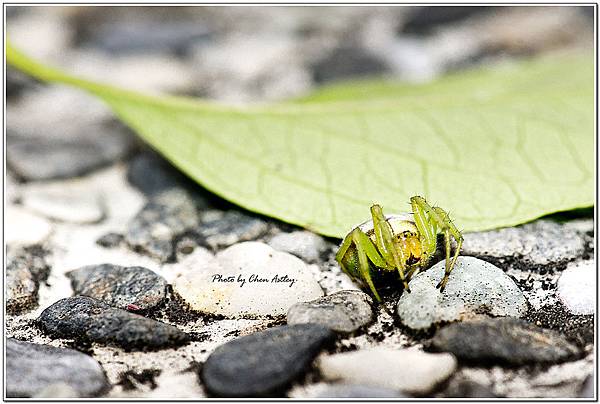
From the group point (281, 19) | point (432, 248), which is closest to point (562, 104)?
point (432, 248)

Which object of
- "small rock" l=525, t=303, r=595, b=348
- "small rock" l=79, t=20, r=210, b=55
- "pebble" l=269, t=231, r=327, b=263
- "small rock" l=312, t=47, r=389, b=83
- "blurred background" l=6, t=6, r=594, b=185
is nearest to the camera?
"small rock" l=525, t=303, r=595, b=348

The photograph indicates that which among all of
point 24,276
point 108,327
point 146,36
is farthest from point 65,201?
point 146,36

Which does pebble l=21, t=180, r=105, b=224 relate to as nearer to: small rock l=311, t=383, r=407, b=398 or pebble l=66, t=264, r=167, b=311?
pebble l=66, t=264, r=167, b=311

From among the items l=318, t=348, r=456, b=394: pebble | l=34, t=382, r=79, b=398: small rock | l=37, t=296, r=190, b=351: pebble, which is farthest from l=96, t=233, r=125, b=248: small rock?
l=318, t=348, r=456, b=394: pebble

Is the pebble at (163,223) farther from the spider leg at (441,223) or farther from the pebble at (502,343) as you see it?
the pebble at (502,343)

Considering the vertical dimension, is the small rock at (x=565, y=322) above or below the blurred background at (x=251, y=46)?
below

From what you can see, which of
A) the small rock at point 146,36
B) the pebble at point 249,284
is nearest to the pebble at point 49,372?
the pebble at point 249,284

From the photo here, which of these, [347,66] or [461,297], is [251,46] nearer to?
[347,66]
